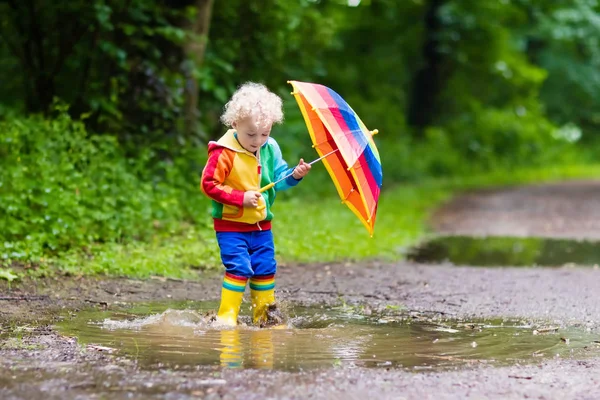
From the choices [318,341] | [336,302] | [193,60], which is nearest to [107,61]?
[193,60]

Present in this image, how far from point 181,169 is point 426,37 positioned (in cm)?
1738

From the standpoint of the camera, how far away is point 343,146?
619cm

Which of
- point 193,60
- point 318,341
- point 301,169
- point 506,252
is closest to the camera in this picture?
point 318,341

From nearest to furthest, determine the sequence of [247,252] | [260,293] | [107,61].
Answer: [247,252] < [260,293] < [107,61]

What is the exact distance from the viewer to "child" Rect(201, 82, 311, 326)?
608cm

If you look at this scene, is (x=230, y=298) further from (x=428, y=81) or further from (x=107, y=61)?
(x=428, y=81)

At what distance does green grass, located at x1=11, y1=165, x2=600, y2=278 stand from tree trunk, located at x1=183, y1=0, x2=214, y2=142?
159 cm

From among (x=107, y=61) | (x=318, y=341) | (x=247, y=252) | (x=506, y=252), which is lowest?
(x=506, y=252)

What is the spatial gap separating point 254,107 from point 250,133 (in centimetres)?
19

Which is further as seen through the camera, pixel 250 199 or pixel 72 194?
pixel 72 194

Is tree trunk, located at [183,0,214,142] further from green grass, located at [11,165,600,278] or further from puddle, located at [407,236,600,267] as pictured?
puddle, located at [407,236,600,267]

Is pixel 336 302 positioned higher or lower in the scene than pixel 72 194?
lower

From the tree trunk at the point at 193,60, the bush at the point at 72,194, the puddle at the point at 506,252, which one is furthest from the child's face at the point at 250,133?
the tree trunk at the point at 193,60

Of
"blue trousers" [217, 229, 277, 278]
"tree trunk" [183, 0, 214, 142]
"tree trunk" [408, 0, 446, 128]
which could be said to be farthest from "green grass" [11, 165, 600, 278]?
"tree trunk" [408, 0, 446, 128]
